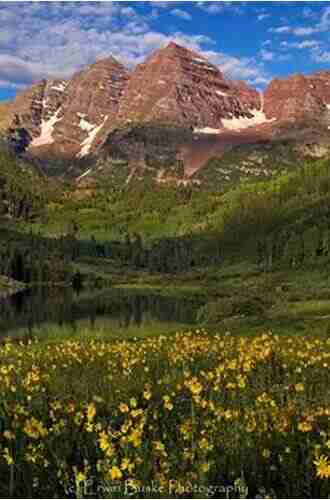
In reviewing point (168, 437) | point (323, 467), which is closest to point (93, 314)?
point (168, 437)

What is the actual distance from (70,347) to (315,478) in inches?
573

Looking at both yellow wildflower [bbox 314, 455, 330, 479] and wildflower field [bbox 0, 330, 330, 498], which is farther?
wildflower field [bbox 0, 330, 330, 498]

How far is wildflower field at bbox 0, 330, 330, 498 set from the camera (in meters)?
8.34

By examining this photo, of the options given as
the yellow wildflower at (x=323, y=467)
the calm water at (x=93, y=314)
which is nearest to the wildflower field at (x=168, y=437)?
the yellow wildflower at (x=323, y=467)

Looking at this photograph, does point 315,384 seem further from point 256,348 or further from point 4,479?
point 4,479

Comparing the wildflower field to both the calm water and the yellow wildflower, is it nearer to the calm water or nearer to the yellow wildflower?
the yellow wildflower

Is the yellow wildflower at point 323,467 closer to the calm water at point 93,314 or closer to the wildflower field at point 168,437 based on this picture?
the wildflower field at point 168,437

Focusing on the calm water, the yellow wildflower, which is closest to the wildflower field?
the yellow wildflower

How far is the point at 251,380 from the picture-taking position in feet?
49.6

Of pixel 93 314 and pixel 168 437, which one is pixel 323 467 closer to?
pixel 168 437

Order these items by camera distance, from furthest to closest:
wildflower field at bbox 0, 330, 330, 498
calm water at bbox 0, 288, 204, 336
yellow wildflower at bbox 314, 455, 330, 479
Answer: calm water at bbox 0, 288, 204, 336 → wildflower field at bbox 0, 330, 330, 498 → yellow wildflower at bbox 314, 455, 330, 479

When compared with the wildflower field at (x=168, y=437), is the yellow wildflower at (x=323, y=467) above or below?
above

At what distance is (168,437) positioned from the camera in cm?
1034

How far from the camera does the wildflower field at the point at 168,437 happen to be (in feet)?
27.4
